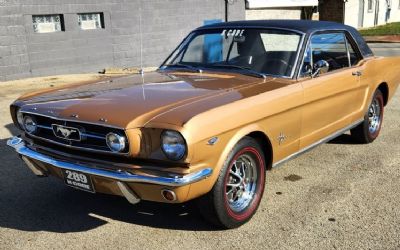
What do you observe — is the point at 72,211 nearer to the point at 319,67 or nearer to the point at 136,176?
the point at 136,176

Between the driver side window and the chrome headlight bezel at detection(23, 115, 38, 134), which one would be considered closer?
the chrome headlight bezel at detection(23, 115, 38, 134)

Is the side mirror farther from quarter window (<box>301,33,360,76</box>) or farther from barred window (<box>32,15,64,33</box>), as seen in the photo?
barred window (<box>32,15,64,33</box>)

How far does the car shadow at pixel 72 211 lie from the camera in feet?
13.0

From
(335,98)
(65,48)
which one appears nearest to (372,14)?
(65,48)

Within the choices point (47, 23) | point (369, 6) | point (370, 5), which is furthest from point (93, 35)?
point (370, 5)

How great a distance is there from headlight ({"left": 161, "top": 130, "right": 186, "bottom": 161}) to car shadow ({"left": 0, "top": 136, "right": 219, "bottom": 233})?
0.87 m

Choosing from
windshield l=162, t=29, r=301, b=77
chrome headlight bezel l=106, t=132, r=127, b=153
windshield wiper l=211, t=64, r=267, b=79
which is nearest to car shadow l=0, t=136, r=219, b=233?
chrome headlight bezel l=106, t=132, r=127, b=153

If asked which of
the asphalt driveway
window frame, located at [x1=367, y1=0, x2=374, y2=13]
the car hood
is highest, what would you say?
window frame, located at [x1=367, y1=0, x2=374, y2=13]

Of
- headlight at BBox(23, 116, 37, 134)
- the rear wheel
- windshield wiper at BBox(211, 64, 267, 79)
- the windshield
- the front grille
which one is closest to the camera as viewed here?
the front grille

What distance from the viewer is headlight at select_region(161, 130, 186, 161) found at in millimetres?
3219

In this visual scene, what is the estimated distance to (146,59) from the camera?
46.5ft

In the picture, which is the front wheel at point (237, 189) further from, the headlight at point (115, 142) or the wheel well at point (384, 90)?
the wheel well at point (384, 90)

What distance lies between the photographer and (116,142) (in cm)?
338

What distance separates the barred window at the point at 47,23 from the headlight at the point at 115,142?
9177 millimetres
